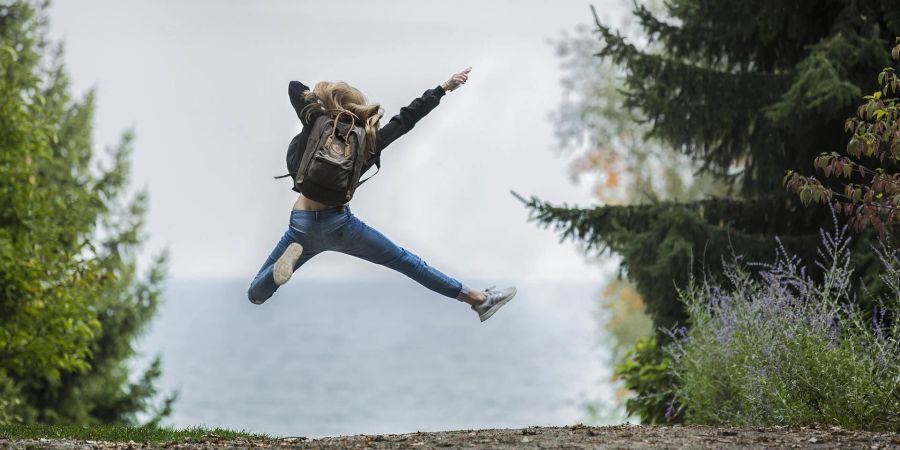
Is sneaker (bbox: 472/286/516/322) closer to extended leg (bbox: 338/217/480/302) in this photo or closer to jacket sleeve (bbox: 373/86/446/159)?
extended leg (bbox: 338/217/480/302)

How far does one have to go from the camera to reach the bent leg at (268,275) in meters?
6.44

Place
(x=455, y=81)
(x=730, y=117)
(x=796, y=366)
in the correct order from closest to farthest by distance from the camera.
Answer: (x=455, y=81) → (x=796, y=366) → (x=730, y=117)

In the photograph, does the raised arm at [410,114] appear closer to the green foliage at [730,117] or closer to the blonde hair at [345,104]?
the blonde hair at [345,104]

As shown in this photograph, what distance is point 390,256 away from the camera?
6699mm

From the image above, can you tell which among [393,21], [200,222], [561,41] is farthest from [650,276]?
[200,222]

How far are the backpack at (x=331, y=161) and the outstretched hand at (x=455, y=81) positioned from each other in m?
0.65

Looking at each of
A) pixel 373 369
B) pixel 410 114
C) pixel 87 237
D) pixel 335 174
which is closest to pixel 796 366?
pixel 410 114

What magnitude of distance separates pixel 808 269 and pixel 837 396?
10.8 feet

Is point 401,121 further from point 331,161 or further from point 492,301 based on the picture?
point 492,301

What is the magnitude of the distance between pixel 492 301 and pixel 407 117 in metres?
1.45

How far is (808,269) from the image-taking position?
1027 centimetres

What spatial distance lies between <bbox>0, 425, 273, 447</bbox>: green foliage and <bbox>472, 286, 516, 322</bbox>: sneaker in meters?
1.73

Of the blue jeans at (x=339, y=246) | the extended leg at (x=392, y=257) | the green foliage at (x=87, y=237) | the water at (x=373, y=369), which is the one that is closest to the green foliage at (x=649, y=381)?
the extended leg at (x=392, y=257)

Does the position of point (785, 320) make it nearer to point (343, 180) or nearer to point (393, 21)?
point (343, 180)
